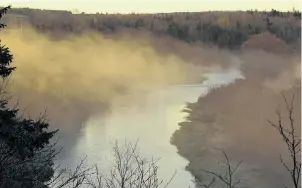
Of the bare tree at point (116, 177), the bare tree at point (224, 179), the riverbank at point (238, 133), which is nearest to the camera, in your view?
the bare tree at point (224, 179)

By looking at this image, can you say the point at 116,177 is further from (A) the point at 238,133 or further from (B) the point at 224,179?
(A) the point at 238,133

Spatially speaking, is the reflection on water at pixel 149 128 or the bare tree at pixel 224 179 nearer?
the bare tree at pixel 224 179

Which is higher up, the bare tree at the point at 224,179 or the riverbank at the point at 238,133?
the riverbank at the point at 238,133

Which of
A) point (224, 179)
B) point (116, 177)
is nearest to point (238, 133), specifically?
point (224, 179)

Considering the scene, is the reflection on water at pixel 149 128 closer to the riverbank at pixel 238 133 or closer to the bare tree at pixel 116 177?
the riverbank at pixel 238 133

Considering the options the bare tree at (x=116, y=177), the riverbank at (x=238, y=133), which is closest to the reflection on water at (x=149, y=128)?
the riverbank at (x=238, y=133)

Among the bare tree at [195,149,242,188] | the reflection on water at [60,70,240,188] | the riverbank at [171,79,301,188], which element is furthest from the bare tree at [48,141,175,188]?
the riverbank at [171,79,301,188]

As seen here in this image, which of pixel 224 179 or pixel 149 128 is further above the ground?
pixel 149 128

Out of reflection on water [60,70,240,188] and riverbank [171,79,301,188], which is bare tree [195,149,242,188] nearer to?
reflection on water [60,70,240,188]

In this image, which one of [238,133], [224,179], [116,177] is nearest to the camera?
[116,177]
